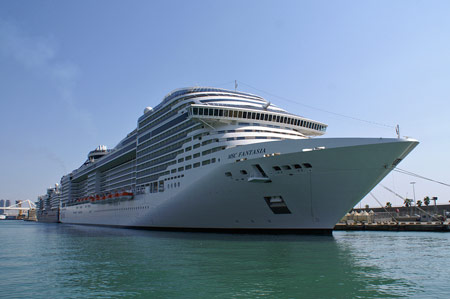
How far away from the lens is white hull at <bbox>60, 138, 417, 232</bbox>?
21047 mm

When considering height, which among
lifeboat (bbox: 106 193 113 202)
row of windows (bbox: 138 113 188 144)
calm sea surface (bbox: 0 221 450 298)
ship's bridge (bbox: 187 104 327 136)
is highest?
row of windows (bbox: 138 113 188 144)

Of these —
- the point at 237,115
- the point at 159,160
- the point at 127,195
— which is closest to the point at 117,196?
the point at 127,195

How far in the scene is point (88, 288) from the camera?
11078 mm

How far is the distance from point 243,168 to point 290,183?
344 cm

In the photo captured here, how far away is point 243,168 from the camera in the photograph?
79.6 ft

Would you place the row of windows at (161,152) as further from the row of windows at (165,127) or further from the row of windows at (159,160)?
the row of windows at (165,127)

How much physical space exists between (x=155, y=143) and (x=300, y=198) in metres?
21.5

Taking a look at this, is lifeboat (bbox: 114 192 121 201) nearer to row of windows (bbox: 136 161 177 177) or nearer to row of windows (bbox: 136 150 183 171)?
row of windows (bbox: 136 161 177 177)

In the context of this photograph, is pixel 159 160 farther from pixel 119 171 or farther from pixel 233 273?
pixel 233 273

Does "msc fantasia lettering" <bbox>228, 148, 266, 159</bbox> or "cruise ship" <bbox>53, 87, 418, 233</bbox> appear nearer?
"cruise ship" <bbox>53, 87, 418, 233</bbox>

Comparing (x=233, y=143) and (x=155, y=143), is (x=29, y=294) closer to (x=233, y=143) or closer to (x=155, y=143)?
(x=233, y=143)

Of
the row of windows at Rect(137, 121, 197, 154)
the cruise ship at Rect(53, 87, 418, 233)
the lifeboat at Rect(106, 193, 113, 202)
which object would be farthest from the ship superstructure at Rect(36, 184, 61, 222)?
the row of windows at Rect(137, 121, 197, 154)

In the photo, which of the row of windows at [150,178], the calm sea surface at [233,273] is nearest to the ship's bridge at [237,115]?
the row of windows at [150,178]

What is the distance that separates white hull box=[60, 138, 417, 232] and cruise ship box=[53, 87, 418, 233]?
6cm
